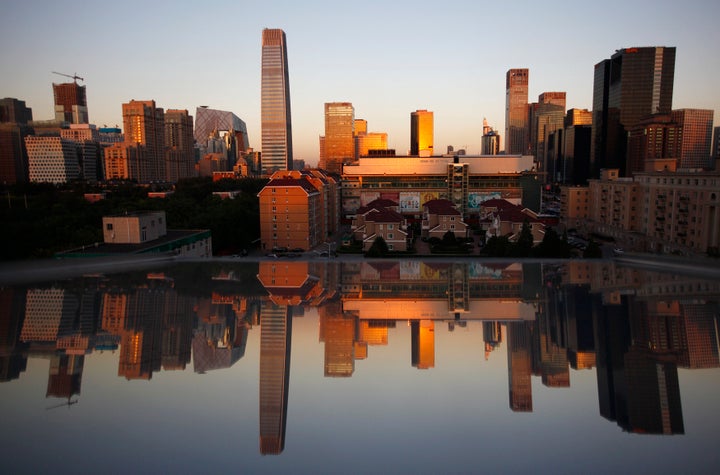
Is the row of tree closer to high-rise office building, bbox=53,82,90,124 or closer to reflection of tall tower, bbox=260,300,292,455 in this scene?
reflection of tall tower, bbox=260,300,292,455

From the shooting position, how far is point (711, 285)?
4207 millimetres

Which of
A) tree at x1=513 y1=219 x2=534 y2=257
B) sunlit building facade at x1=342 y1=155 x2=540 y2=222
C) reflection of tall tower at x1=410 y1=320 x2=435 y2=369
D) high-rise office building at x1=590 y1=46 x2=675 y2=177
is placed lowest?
tree at x1=513 y1=219 x2=534 y2=257

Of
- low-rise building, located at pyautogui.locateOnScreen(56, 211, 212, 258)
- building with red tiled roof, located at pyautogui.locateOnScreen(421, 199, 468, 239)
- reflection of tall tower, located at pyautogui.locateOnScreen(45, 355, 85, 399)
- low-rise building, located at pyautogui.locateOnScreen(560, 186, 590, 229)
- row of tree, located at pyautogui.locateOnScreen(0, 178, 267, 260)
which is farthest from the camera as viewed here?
low-rise building, located at pyautogui.locateOnScreen(560, 186, 590, 229)

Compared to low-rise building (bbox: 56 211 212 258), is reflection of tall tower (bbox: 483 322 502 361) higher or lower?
lower

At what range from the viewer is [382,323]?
11.3 ft

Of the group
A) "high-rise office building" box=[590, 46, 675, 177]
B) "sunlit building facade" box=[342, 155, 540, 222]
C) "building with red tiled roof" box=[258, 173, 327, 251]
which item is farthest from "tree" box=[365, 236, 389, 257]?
"high-rise office building" box=[590, 46, 675, 177]

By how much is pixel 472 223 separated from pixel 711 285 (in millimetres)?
16452

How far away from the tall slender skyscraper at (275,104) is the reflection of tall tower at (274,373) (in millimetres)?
38116

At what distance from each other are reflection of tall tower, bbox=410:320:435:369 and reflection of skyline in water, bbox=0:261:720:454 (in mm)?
13

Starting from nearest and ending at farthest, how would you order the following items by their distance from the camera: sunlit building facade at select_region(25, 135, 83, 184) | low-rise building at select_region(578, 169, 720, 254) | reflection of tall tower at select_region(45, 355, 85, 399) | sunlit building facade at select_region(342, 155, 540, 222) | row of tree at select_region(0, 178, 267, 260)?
reflection of tall tower at select_region(45, 355, 85, 399), row of tree at select_region(0, 178, 267, 260), low-rise building at select_region(578, 169, 720, 254), sunlit building facade at select_region(342, 155, 540, 222), sunlit building facade at select_region(25, 135, 83, 184)

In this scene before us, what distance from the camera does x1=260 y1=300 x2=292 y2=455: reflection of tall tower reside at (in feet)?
6.86

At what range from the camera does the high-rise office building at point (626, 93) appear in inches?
1284

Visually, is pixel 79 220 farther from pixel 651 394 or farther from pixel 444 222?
pixel 651 394

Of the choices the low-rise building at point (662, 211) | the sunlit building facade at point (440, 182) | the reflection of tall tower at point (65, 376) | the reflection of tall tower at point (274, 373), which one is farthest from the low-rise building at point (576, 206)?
the reflection of tall tower at point (65, 376)
